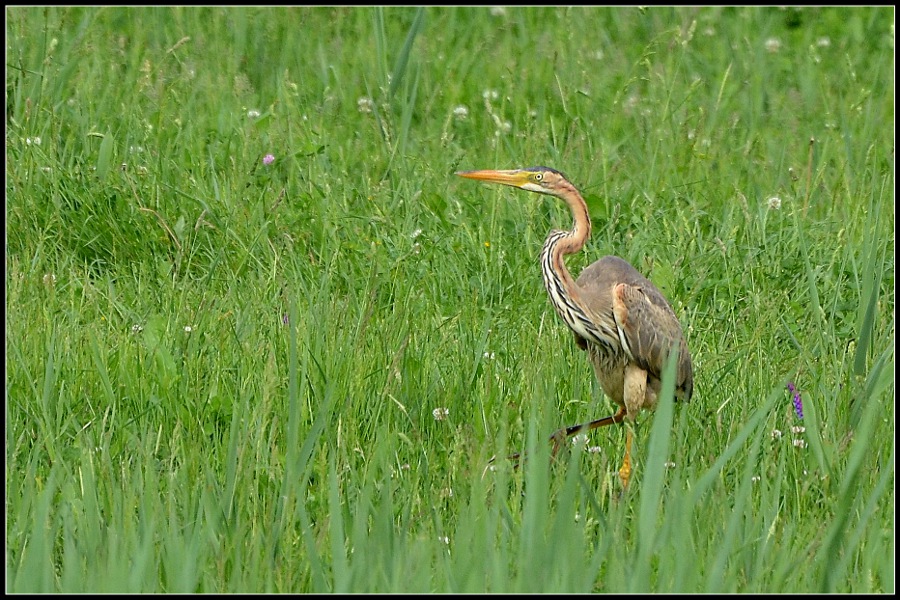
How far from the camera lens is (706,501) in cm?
304

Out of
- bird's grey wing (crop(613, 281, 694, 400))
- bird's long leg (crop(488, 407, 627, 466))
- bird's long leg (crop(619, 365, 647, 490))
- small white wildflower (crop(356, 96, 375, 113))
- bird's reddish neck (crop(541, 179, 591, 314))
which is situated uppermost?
small white wildflower (crop(356, 96, 375, 113))

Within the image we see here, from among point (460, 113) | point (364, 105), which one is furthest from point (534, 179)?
point (364, 105)

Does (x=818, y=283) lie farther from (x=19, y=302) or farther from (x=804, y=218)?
(x=19, y=302)

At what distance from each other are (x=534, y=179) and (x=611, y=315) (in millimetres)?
522

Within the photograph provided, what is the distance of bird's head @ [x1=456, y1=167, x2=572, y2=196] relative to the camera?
4.17 m

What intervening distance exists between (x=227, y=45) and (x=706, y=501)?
427 centimetres

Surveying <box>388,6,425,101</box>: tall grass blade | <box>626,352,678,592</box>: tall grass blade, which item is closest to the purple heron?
<box>388,6,425,101</box>: tall grass blade

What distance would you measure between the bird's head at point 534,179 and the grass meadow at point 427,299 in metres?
0.47

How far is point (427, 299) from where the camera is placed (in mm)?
4617

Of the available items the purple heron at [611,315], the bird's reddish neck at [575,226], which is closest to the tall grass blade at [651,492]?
the purple heron at [611,315]

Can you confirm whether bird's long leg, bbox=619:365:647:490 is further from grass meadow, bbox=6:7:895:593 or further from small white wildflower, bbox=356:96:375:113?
small white wildflower, bbox=356:96:375:113

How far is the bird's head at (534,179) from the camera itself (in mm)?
4168

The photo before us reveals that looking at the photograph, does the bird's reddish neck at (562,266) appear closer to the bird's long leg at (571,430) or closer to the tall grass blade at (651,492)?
the bird's long leg at (571,430)

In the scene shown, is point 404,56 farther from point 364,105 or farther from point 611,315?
point 611,315
